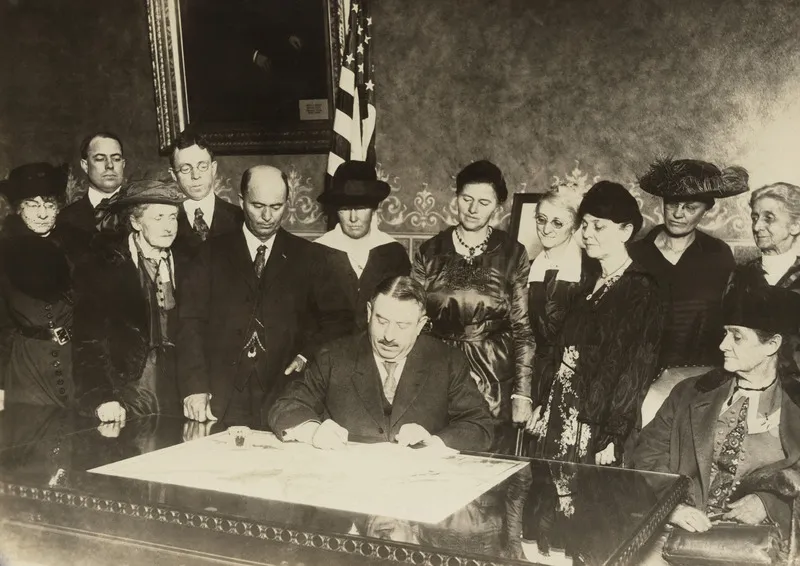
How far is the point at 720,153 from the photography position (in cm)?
310

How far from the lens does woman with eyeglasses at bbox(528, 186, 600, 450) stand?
3.38 m

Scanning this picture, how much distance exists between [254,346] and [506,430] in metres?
1.25

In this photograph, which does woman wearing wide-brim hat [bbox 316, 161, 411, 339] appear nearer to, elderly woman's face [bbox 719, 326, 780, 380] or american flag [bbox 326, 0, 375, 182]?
american flag [bbox 326, 0, 375, 182]

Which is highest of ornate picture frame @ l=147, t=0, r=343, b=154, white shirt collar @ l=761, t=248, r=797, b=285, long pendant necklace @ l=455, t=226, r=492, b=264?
ornate picture frame @ l=147, t=0, r=343, b=154

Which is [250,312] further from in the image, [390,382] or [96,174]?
[96,174]

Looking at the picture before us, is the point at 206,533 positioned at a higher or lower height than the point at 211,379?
lower

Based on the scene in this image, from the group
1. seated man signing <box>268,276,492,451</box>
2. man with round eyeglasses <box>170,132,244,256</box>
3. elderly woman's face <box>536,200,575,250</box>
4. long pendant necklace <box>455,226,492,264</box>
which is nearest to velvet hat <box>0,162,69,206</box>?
man with round eyeglasses <box>170,132,244,256</box>

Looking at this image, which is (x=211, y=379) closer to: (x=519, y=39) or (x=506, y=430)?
(x=506, y=430)

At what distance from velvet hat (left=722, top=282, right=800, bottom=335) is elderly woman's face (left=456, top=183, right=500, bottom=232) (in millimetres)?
998

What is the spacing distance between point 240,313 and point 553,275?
1.49 meters

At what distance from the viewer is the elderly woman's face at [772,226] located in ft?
9.83

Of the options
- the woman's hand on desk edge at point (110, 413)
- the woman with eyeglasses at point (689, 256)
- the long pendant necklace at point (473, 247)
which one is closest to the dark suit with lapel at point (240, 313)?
the woman's hand on desk edge at point (110, 413)

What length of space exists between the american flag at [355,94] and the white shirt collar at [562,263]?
2.84ft


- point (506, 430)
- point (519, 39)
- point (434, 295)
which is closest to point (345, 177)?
point (434, 295)
